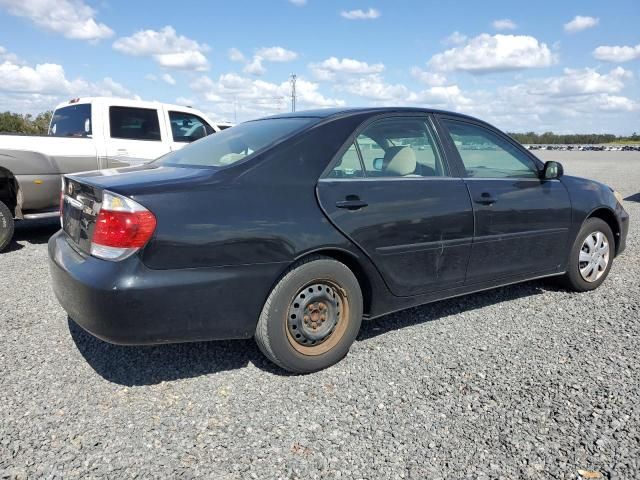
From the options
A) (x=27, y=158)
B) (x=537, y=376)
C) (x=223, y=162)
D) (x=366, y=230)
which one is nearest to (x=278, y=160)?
(x=223, y=162)

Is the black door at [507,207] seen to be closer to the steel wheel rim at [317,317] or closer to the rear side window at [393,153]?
the rear side window at [393,153]

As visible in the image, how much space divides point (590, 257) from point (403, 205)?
245 centimetres

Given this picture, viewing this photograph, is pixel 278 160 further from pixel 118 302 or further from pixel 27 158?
pixel 27 158

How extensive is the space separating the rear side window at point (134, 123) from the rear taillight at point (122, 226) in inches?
202

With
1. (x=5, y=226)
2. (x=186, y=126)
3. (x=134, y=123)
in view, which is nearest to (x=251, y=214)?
(x=5, y=226)

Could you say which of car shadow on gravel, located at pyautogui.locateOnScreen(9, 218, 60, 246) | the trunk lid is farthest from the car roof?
car shadow on gravel, located at pyautogui.locateOnScreen(9, 218, 60, 246)

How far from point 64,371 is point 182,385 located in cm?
78

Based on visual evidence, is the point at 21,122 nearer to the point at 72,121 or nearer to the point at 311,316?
the point at 72,121

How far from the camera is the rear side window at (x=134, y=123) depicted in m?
7.30

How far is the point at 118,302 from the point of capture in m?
2.51

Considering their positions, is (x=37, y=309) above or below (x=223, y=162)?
below

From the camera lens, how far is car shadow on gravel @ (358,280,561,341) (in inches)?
154

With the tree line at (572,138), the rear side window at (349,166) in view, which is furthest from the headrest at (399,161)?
the tree line at (572,138)

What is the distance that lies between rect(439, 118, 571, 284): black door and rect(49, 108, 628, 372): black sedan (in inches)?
0.6
